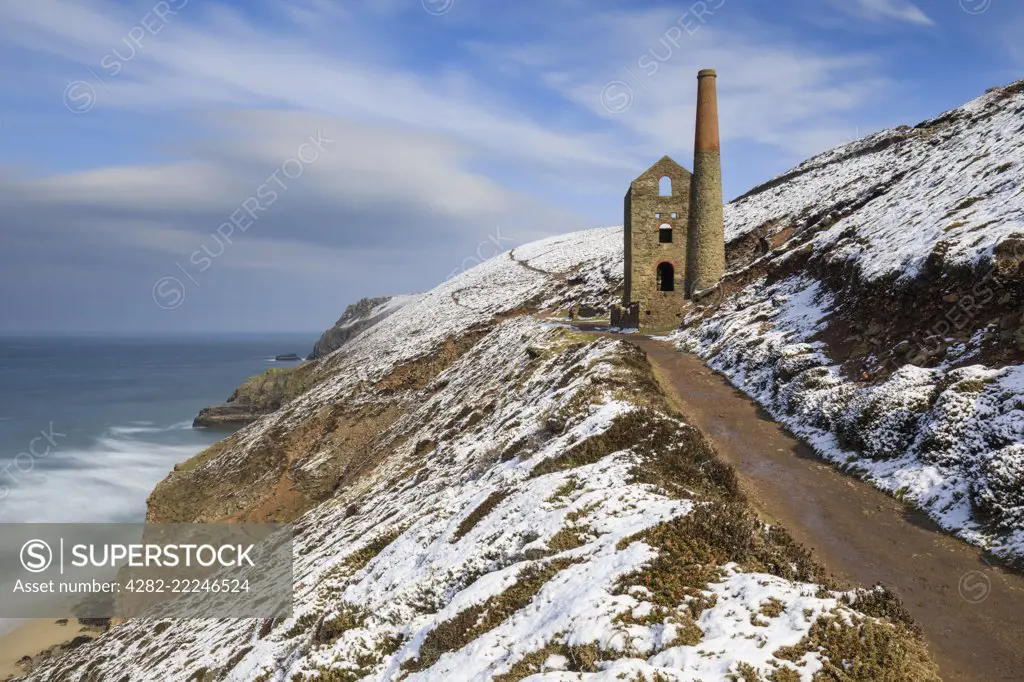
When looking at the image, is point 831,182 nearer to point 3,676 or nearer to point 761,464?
point 761,464

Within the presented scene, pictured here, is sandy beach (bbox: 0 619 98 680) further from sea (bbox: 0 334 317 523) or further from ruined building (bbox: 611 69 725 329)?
ruined building (bbox: 611 69 725 329)

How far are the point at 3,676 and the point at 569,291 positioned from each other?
6048 cm

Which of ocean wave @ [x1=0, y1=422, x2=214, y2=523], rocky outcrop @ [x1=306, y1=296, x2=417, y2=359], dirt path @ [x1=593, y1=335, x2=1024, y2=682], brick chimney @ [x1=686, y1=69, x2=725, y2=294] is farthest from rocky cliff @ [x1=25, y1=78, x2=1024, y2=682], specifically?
rocky outcrop @ [x1=306, y1=296, x2=417, y2=359]

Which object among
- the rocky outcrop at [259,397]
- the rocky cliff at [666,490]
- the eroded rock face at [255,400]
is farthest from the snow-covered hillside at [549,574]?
the eroded rock face at [255,400]

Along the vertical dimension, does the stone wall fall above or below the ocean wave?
above

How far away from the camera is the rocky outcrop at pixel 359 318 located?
14159 centimetres

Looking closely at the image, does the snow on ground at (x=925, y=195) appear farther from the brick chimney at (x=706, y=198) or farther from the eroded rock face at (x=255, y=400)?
the eroded rock face at (x=255, y=400)

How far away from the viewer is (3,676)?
1293 inches

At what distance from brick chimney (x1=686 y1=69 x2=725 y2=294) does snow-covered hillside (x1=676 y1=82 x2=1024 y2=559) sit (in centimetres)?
268

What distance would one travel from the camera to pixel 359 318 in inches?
6476

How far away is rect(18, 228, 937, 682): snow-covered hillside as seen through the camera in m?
8.08

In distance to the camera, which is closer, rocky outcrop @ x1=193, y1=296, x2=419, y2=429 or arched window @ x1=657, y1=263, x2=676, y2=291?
arched window @ x1=657, y1=263, x2=676, y2=291

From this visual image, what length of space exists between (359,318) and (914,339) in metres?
156

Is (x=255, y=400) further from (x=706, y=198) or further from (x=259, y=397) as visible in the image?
(x=706, y=198)
